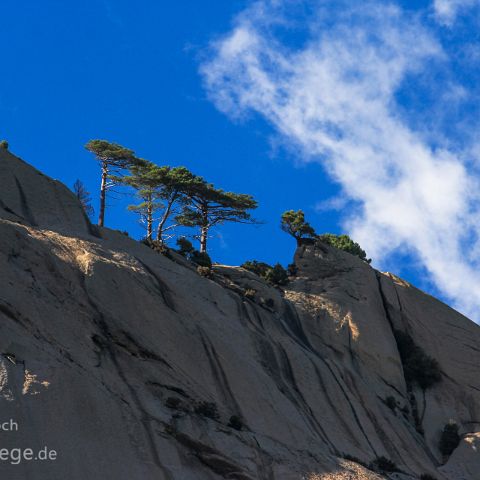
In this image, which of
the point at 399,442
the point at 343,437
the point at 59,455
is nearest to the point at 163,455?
the point at 59,455

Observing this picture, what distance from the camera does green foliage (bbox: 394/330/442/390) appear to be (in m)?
54.3

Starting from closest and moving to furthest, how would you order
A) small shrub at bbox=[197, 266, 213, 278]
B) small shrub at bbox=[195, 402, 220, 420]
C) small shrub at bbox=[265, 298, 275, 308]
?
small shrub at bbox=[195, 402, 220, 420]
small shrub at bbox=[197, 266, 213, 278]
small shrub at bbox=[265, 298, 275, 308]

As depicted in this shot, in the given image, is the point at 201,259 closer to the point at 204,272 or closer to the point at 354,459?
the point at 204,272

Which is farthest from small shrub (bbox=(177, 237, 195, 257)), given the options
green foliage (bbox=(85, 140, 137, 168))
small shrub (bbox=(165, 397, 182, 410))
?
small shrub (bbox=(165, 397, 182, 410))

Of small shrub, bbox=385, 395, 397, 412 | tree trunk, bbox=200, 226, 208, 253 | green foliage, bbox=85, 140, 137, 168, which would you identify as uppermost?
green foliage, bbox=85, 140, 137, 168

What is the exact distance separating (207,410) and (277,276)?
24176mm

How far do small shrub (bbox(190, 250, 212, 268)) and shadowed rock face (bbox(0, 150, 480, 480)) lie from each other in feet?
3.58

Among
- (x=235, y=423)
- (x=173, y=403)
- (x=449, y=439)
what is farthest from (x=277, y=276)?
(x=173, y=403)

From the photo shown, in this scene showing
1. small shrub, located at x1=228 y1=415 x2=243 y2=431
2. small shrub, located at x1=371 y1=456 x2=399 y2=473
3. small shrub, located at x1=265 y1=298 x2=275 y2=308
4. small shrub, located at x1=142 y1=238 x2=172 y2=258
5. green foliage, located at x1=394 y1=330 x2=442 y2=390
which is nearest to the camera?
small shrub, located at x1=228 y1=415 x2=243 y2=431

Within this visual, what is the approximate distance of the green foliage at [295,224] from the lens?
64812 mm

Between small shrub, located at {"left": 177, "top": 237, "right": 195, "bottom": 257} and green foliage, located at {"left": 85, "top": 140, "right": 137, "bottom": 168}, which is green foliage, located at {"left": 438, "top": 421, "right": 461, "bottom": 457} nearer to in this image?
small shrub, located at {"left": 177, "top": 237, "right": 195, "bottom": 257}

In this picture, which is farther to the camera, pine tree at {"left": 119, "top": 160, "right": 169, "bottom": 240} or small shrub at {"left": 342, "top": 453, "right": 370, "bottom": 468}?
pine tree at {"left": 119, "top": 160, "right": 169, "bottom": 240}

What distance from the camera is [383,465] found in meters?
41.8

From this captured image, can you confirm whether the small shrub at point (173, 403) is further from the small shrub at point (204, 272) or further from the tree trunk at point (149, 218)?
the tree trunk at point (149, 218)
